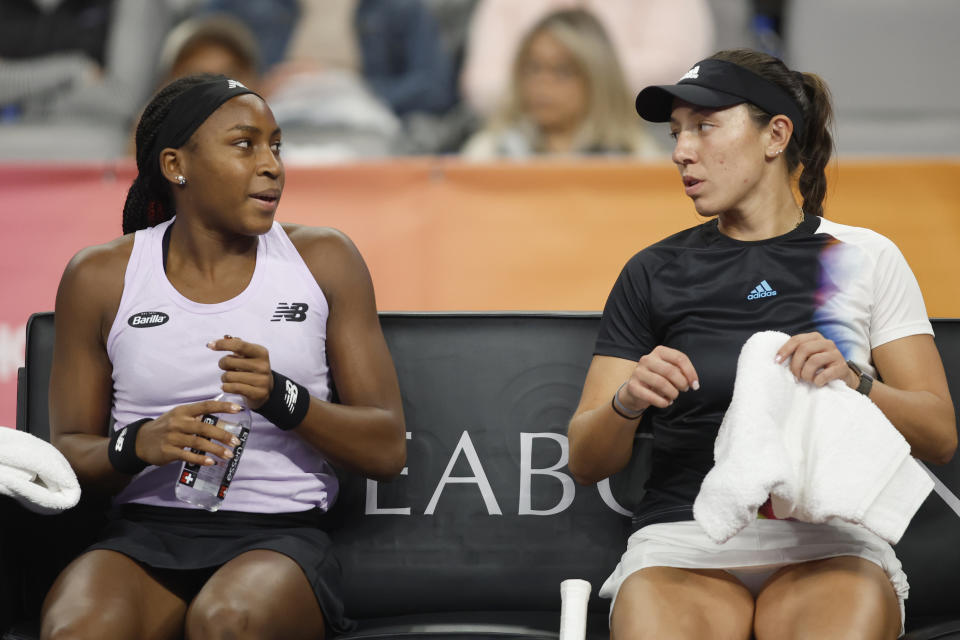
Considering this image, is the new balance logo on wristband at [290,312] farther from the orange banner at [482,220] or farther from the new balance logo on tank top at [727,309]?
the orange banner at [482,220]

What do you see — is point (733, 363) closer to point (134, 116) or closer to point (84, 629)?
point (84, 629)

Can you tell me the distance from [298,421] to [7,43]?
3.96 metres

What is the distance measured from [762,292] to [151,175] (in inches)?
51.6

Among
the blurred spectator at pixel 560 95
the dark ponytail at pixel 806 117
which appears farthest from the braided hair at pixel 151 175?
the blurred spectator at pixel 560 95

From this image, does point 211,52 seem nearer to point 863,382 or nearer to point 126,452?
point 126,452

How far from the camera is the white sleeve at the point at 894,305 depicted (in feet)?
7.35

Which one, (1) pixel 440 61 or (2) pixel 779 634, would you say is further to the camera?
(1) pixel 440 61

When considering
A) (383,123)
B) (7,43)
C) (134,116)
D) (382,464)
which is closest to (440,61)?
(383,123)

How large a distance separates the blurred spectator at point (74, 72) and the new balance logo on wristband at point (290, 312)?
291cm

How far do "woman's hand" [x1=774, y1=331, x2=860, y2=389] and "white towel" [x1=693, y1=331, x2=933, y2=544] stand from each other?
0.6 inches

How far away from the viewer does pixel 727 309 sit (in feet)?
7.49

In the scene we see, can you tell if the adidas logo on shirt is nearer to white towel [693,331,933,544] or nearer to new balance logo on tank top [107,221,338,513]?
white towel [693,331,933,544]

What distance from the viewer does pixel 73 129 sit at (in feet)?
16.3

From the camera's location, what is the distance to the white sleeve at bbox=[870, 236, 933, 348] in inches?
88.2
